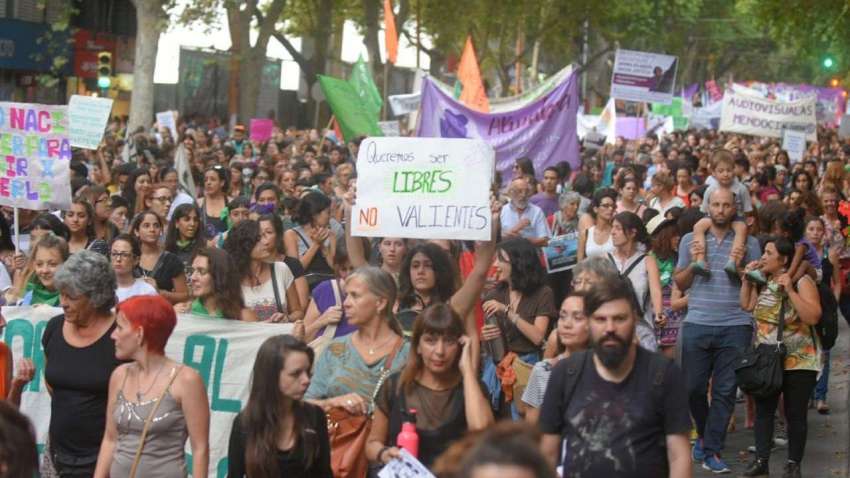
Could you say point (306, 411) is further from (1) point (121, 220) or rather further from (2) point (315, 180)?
(2) point (315, 180)

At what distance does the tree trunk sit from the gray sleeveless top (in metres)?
24.2

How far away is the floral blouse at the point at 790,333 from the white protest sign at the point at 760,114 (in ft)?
56.9

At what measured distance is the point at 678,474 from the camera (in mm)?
5570

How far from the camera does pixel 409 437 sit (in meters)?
5.97

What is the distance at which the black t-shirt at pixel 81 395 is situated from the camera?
22.0 ft

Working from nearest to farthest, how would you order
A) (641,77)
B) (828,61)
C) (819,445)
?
(819,445), (641,77), (828,61)

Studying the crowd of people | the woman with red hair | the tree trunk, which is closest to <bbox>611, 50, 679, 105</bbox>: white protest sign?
the tree trunk

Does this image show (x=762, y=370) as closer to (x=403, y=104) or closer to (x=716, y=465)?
(x=716, y=465)

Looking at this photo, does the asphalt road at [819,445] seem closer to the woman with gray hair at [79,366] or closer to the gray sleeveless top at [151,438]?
the woman with gray hair at [79,366]

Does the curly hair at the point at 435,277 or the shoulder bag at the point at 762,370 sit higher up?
the curly hair at the point at 435,277

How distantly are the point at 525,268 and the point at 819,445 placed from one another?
10.7ft

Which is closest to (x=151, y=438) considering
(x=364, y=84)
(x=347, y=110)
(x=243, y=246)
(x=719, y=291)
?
(x=243, y=246)

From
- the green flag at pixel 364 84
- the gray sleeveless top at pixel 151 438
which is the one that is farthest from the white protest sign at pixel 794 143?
the gray sleeveless top at pixel 151 438

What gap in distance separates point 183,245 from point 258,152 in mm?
16807
